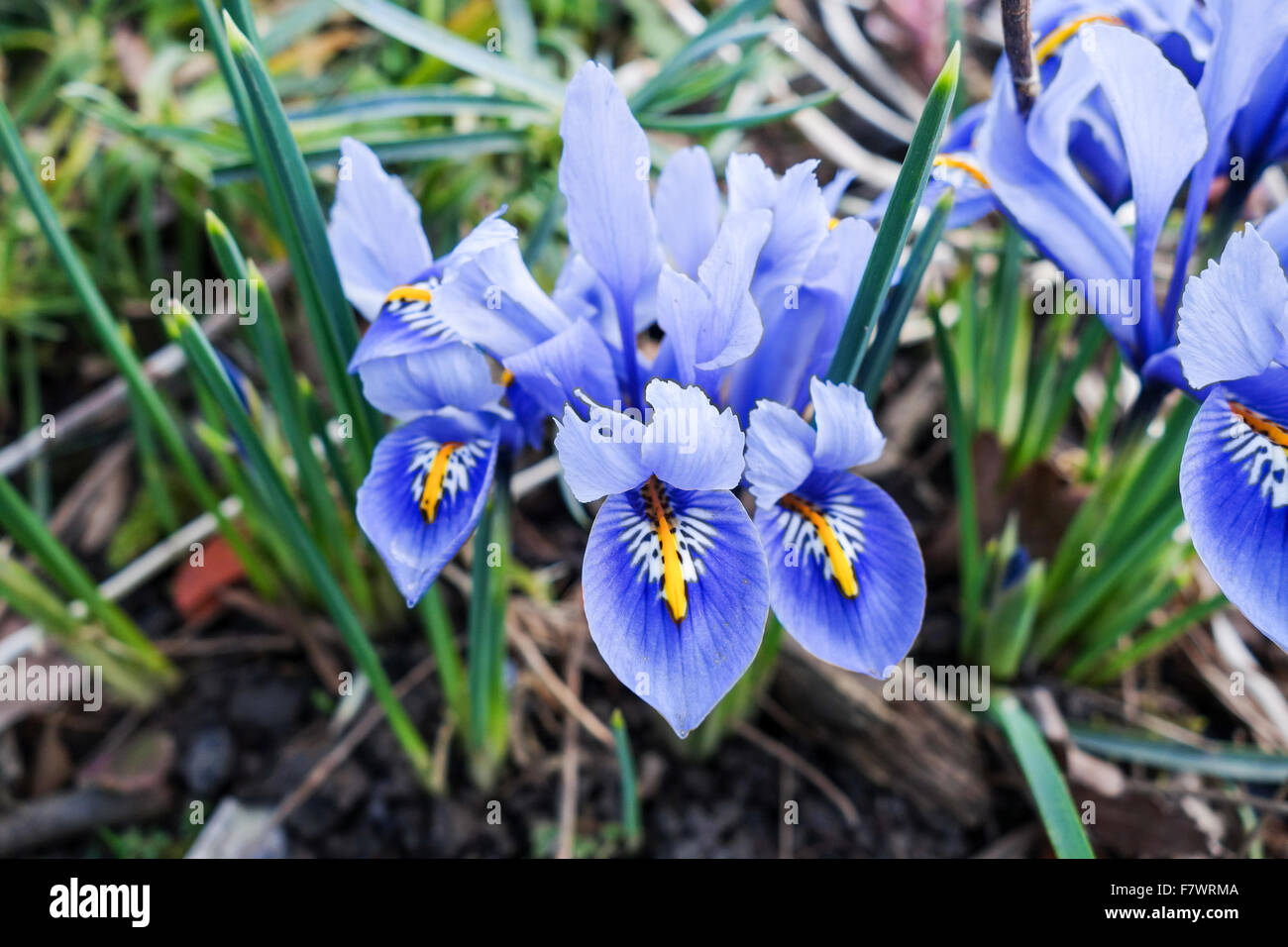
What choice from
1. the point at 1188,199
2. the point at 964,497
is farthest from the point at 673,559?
the point at 1188,199

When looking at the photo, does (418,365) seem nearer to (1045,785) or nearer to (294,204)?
(294,204)

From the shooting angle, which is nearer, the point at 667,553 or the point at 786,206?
the point at 667,553

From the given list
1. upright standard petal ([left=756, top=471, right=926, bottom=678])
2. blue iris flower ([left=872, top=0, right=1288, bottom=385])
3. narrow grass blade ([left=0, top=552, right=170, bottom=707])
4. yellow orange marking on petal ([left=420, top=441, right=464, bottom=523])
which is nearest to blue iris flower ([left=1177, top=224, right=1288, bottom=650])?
blue iris flower ([left=872, top=0, right=1288, bottom=385])

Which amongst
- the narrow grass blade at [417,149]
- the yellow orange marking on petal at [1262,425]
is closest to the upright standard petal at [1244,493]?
the yellow orange marking on petal at [1262,425]

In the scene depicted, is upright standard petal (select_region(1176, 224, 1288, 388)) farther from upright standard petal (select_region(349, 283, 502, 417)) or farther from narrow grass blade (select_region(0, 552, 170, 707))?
→ narrow grass blade (select_region(0, 552, 170, 707))

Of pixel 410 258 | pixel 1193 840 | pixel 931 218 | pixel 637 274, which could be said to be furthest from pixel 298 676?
pixel 1193 840

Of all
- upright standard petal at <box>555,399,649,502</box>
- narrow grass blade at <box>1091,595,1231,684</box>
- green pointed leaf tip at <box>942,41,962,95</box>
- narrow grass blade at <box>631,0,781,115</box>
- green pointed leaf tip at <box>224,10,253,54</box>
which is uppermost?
narrow grass blade at <box>631,0,781,115</box>
